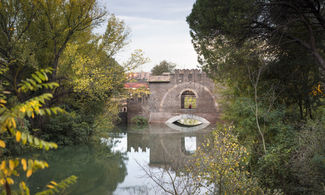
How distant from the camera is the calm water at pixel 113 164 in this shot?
7.70 meters

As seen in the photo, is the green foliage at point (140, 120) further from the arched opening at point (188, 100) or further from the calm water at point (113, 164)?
the calm water at point (113, 164)

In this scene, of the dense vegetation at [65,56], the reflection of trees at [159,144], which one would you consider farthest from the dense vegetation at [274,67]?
the dense vegetation at [65,56]

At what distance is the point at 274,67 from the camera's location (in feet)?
27.6


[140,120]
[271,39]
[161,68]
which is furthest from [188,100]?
[271,39]

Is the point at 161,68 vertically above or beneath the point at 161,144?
above

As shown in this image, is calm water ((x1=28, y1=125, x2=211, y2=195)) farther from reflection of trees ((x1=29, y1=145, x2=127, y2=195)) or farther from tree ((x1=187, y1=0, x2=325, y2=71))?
tree ((x1=187, y1=0, x2=325, y2=71))

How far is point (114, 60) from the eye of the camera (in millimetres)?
14367

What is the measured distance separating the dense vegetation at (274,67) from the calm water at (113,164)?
2.17 meters

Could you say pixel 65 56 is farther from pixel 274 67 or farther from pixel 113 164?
pixel 274 67

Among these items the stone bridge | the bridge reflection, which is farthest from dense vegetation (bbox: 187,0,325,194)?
the stone bridge

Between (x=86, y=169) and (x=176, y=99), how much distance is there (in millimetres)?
15480

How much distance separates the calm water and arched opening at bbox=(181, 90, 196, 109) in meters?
8.56

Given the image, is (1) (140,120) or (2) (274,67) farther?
(1) (140,120)

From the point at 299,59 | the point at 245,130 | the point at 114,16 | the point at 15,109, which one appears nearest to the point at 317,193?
the point at 245,130
